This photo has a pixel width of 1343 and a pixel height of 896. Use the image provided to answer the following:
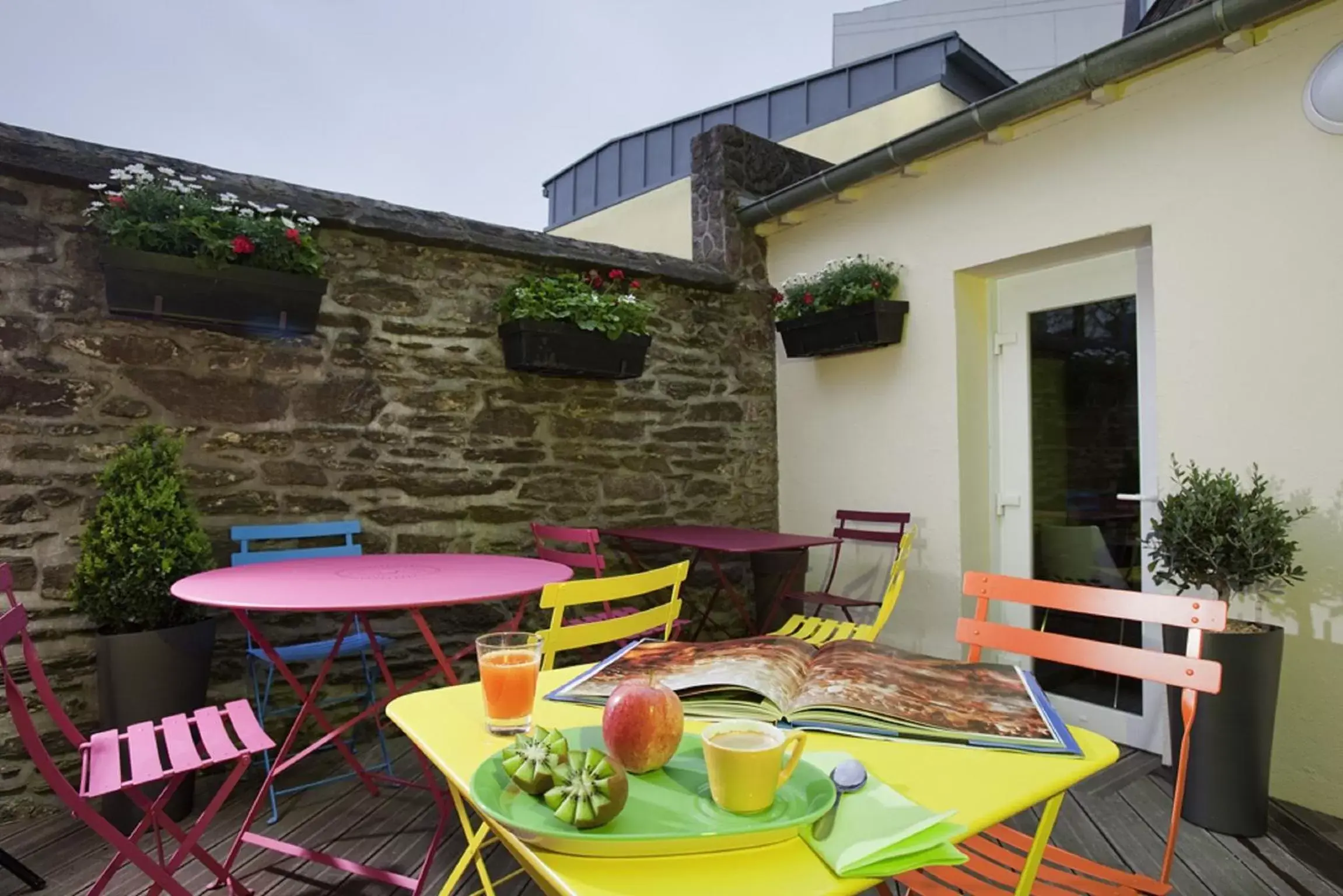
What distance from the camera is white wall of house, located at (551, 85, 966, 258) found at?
5.95m

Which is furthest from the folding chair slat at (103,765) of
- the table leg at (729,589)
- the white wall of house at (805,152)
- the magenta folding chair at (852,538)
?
the white wall of house at (805,152)

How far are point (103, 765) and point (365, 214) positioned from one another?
240 centimetres


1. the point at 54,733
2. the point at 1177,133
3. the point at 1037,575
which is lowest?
the point at 54,733

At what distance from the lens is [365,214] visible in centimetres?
339

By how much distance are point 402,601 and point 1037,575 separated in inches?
117

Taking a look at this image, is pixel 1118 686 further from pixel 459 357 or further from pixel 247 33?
pixel 247 33

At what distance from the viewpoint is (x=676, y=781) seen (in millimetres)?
831

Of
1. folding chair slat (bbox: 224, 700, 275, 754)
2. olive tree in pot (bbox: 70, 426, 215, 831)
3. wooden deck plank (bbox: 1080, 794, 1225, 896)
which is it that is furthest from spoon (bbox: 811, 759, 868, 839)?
olive tree in pot (bbox: 70, 426, 215, 831)

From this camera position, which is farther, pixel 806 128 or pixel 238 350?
pixel 806 128

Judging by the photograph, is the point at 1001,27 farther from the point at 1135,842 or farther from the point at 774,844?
the point at 774,844

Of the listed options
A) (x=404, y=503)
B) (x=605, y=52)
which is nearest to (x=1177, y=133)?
(x=404, y=503)

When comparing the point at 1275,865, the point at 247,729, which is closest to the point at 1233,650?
the point at 1275,865

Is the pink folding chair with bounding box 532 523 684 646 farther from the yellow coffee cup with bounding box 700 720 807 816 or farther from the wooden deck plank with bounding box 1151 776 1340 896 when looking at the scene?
the yellow coffee cup with bounding box 700 720 807 816

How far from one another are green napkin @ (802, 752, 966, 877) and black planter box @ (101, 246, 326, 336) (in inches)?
117
